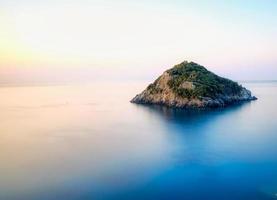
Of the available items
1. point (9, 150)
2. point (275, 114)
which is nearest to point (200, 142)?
point (9, 150)

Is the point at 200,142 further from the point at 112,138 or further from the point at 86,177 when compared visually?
the point at 86,177

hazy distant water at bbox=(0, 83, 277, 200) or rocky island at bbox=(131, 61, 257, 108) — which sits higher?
rocky island at bbox=(131, 61, 257, 108)

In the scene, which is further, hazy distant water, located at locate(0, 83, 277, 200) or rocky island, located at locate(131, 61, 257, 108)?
rocky island, located at locate(131, 61, 257, 108)

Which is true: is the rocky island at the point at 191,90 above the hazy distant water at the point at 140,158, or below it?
above

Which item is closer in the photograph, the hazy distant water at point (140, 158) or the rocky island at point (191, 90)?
the hazy distant water at point (140, 158)

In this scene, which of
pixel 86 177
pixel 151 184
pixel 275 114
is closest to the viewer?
pixel 151 184
